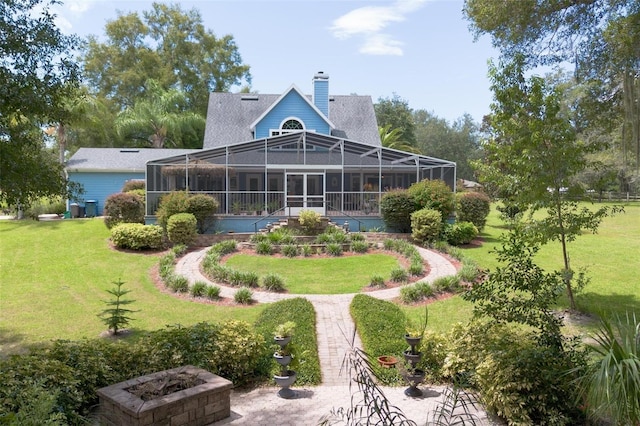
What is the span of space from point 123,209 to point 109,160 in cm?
1136

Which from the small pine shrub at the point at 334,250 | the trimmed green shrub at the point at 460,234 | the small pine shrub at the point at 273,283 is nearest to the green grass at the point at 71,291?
the small pine shrub at the point at 273,283

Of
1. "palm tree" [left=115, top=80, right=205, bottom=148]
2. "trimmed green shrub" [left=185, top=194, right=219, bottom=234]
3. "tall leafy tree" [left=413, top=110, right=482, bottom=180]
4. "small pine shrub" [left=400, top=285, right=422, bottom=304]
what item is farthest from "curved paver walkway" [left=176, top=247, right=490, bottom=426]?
"tall leafy tree" [left=413, top=110, right=482, bottom=180]

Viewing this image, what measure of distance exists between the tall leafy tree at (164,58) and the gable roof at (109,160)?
556 inches

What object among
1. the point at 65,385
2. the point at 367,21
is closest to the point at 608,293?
the point at 367,21

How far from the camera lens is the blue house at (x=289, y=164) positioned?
67.4 feet

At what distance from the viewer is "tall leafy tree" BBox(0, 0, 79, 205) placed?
21.3ft

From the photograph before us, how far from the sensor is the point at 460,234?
691 inches

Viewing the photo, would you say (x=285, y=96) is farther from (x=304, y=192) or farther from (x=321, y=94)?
(x=304, y=192)

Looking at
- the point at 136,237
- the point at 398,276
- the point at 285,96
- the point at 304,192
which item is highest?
the point at 285,96

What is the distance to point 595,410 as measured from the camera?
4707 millimetres

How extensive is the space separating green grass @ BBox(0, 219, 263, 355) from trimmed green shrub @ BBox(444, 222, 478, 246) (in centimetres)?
909

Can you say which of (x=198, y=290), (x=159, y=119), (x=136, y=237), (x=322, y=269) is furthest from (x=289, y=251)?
(x=159, y=119)

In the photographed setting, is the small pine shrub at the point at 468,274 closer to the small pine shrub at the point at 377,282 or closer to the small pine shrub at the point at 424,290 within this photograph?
the small pine shrub at the point at 424,290

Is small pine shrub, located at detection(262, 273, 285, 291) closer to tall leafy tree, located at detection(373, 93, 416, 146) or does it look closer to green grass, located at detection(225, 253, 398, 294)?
green grass, located at detection(225, 253, 398, 294)
